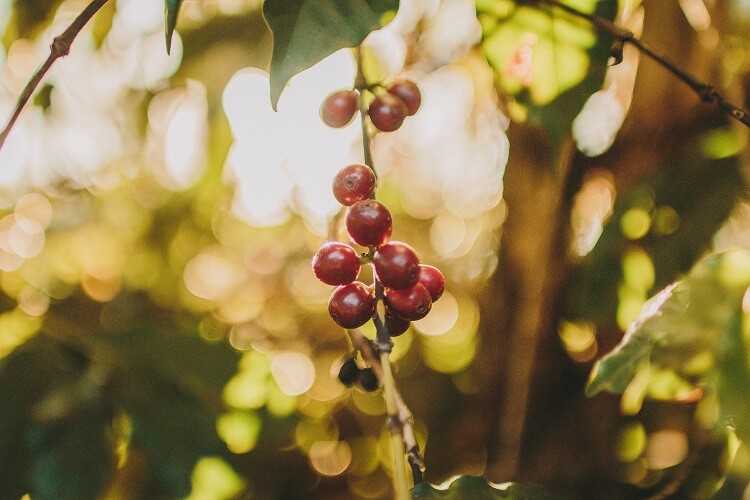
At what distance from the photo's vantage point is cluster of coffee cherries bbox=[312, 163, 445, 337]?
0.41 m

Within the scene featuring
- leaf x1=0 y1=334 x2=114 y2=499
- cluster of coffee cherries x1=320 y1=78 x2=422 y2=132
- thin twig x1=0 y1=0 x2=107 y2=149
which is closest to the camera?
thin twig x1=0 y1=0 x2=107 y2=149

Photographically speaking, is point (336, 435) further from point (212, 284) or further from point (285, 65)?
point (285, 65)

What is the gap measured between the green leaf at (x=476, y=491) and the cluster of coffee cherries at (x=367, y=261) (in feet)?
0.36

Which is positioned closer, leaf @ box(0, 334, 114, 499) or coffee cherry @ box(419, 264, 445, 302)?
coffee cherry @ box(419, 264, 445, 302)

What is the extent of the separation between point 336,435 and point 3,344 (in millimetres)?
534

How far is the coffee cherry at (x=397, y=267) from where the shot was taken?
1.33 ft

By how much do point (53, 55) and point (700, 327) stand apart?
1.57 ft

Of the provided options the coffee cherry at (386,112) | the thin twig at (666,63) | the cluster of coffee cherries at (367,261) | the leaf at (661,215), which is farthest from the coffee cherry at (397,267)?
the leaf at (661,215)

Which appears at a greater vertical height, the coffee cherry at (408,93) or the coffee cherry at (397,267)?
the coffee cherry at (408,93)

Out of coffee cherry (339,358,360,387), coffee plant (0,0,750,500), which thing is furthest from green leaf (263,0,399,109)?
coffee cherry (339,358,360,387)

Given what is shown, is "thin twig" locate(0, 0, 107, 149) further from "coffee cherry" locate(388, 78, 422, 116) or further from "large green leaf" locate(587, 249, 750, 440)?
A: "large green leaf" locate(587, 249, 750, 440)

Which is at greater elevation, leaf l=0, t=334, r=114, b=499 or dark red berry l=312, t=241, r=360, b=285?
dark red berry l=312, t=241, r=360, b=285

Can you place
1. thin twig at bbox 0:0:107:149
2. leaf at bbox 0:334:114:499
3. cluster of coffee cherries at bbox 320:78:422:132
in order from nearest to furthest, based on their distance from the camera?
thin twig at bbox 0:0:107:149 → cluster of coffee cherries at bbox 320:78:422:132 → leaf at bbox 0:334:114:499

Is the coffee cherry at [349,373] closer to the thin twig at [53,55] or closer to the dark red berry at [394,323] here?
the dark red berry at [394,323]
